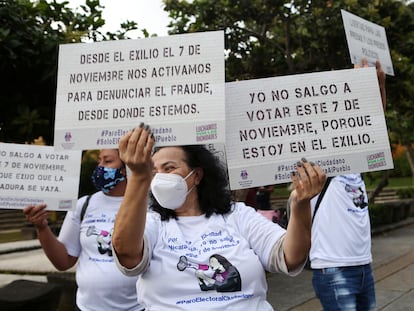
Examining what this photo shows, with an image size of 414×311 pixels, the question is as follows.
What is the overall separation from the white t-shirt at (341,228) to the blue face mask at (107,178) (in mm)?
1221

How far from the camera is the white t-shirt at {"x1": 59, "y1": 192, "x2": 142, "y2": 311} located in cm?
273

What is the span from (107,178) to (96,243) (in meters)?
0.39

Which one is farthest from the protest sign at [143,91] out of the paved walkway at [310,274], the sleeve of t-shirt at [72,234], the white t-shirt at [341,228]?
the paved walkway at [310,274]

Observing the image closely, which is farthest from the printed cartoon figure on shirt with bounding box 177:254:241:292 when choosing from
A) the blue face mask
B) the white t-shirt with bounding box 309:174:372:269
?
the white t-shirt with bounding box 309:174:372:269

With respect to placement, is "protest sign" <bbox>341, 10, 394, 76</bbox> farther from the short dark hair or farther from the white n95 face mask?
the white n95 face mask

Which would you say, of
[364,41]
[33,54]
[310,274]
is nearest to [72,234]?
[33,54]

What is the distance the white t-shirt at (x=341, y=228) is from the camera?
3.11m

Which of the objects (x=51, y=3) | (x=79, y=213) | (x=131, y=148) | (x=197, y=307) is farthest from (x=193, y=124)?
(x=51, y=3)

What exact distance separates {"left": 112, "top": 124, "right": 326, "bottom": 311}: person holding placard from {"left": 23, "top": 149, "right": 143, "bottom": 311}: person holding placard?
0.77 metres

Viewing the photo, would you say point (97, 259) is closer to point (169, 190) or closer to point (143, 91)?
point (169, 190)

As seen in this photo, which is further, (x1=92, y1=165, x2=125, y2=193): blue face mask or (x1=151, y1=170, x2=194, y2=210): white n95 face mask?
(x1=92, y1=165, x2=125, y2=193): blue face mask

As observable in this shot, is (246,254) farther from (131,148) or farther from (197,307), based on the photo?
(131,148)

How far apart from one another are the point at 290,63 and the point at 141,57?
7.56m

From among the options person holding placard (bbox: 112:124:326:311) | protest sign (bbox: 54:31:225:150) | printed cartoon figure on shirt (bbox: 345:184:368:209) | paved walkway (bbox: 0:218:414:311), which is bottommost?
paved walkway (bbox: 0:218:414:311)
